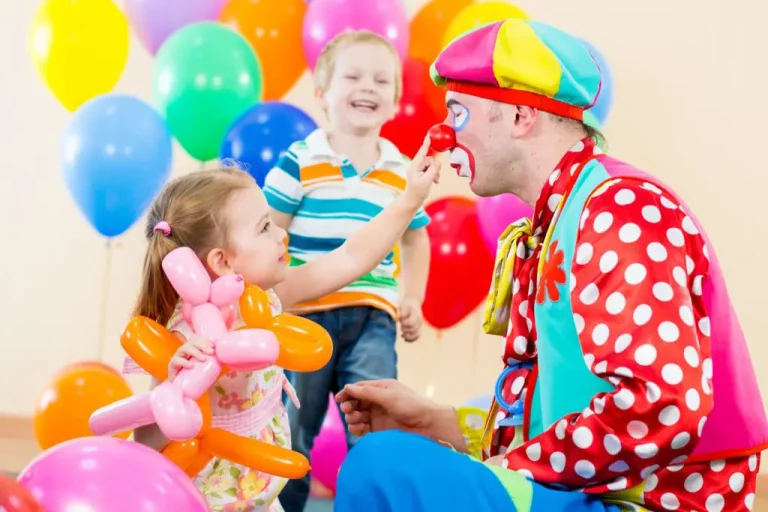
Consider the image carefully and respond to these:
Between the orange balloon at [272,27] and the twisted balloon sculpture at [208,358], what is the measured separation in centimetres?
169

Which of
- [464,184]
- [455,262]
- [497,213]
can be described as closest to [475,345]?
[464,184]

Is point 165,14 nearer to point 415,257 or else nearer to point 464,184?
point 415,257

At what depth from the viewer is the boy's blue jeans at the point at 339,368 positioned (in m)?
2.31

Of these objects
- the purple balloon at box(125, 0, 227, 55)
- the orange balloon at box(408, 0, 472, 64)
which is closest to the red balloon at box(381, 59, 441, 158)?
the orange balloon at box(408, 0, 472, 64)

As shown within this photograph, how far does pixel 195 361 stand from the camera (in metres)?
1.25

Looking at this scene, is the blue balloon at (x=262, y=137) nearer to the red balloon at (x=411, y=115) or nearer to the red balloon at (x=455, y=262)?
the red balloon at (x=411, y=115)

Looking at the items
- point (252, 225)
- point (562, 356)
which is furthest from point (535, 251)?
point (252, 225)

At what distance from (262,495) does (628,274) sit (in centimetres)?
73

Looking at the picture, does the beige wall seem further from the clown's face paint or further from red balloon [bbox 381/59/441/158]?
the clown's face paint

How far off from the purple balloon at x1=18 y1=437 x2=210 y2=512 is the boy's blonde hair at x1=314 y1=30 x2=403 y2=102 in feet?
5.07

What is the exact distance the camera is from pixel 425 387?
3.68 metres

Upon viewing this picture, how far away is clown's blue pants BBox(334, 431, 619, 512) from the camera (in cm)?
103

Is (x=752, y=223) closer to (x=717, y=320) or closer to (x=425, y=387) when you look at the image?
(x=425, y=387)

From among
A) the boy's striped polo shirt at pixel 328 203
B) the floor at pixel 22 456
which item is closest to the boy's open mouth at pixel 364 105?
the boy's striped polo shirt at pixel 328 203
